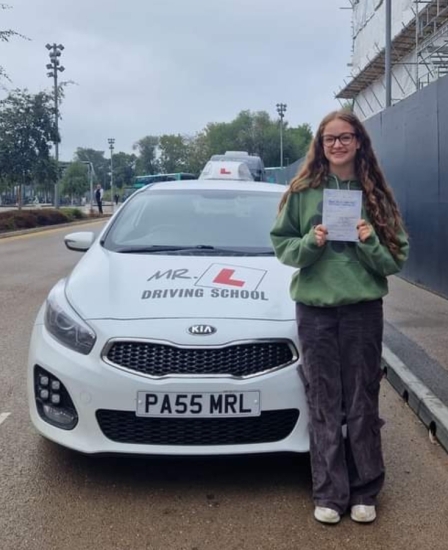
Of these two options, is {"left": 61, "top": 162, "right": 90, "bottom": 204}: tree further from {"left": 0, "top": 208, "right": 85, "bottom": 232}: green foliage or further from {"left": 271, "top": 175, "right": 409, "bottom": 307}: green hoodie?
{"left": 271, "top": 175, "right": 409, "bottom": 307}: green hoodie

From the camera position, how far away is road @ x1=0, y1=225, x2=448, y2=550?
10.5 feet

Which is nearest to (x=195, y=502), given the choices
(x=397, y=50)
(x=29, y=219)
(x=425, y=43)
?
(x=29, y=219)

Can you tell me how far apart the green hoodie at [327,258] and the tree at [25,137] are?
2503 cm

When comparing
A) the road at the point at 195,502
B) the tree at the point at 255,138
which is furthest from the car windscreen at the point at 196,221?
the tree at the point at 255,138

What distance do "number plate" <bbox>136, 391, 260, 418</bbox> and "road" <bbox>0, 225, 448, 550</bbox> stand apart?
34cm

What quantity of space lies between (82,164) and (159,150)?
2224cm

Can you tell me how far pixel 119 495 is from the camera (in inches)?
143

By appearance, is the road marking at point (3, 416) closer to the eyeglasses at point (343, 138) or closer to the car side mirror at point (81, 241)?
the car side mirror at point (81, 241)

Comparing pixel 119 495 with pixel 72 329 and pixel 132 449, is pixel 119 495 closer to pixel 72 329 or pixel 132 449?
pixel 132 449

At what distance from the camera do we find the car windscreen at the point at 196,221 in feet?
15.8

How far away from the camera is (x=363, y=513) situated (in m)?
3.31

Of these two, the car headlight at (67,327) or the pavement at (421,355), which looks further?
the pavement at (421,355)

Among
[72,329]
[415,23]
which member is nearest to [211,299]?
[72,329]

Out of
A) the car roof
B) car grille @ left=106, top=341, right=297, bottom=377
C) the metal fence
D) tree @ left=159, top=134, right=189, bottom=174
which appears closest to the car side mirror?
the car roof
